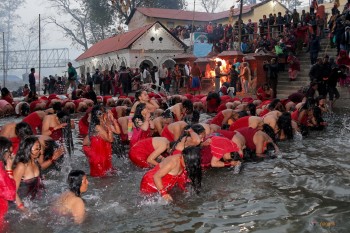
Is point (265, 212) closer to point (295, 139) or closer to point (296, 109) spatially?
point (295, 139)

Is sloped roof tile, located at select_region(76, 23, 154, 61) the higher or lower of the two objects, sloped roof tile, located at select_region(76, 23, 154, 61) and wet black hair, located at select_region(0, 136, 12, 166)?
the higher

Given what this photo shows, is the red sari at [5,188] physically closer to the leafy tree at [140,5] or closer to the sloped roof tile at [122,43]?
the sloped roof tile at [122,43]

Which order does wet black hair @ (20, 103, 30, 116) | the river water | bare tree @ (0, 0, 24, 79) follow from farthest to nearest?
bare tree @ (0, 0, 24, 79), wet black hair @ (20, 103, 30, 116), the river water

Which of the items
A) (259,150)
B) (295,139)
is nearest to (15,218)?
(259,150)

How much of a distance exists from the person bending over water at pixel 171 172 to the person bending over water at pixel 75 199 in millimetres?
1062

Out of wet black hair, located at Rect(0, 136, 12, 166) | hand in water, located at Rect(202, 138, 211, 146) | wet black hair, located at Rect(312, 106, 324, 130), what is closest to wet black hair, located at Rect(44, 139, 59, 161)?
wet black hair, located at Rect(0, 136, 12, 166)

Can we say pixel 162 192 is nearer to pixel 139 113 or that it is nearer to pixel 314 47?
pixel 139 113

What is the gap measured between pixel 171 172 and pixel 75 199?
1.45m

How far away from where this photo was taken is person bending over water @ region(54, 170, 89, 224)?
194 inches

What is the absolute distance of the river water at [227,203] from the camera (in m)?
5.08

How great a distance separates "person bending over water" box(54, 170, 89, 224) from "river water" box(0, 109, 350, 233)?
14cm

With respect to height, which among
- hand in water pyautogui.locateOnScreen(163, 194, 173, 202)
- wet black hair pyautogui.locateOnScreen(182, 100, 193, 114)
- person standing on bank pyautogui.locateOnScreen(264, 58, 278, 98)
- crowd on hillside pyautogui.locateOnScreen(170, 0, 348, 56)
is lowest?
hand in water pyautogui.locateOnScreen(163, 194, 173, 202)

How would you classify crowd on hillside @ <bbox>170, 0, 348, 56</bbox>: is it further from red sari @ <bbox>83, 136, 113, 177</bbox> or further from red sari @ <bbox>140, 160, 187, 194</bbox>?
red sari @ <bbox>140, 160, 187, 194</bbox>

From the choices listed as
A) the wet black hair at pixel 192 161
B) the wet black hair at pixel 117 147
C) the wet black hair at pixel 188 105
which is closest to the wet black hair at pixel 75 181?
the wet black hair at pixel 192 161
